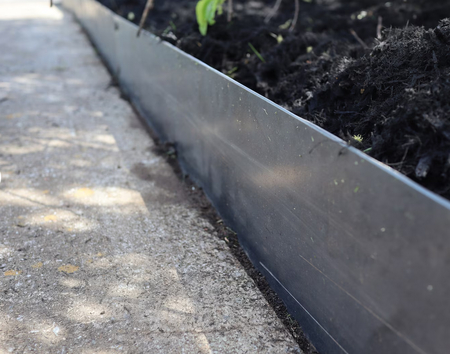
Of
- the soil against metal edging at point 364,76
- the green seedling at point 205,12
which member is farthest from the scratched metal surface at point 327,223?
the green seedling at point 205,12

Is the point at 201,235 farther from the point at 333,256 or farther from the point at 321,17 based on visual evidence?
the point at 321,17

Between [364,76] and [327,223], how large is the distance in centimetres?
112

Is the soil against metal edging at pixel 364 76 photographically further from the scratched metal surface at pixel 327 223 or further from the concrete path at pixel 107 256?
the concrete path at pixel 107 256

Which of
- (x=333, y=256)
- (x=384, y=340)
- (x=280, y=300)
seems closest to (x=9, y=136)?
(x=280, y=300)

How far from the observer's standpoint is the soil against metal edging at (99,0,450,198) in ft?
5.70

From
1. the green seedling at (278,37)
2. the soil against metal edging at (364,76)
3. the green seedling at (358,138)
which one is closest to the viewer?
the soil against metal edging at (364,76)

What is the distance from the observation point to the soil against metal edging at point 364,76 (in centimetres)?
174

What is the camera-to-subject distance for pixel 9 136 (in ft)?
13.5

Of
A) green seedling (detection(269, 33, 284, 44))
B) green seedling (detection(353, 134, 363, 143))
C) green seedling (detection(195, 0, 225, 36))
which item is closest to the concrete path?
green seedling (detection(353, 134, 363, 143))

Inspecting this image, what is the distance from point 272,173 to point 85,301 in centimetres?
118

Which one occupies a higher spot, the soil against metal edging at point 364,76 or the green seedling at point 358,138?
the soil against metal edging at point 364,76

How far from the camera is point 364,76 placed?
2459 millimetres

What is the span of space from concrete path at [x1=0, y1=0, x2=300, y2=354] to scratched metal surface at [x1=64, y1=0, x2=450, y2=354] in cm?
27

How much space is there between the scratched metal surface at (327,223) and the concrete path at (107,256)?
0.90 ft
